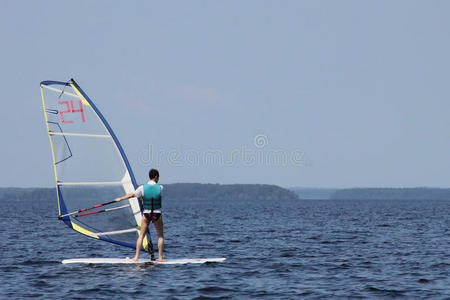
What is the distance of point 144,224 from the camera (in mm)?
16703

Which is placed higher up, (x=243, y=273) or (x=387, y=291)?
(x=243, y=273)

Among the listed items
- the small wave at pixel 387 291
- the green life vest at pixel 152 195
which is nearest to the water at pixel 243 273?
the small wave at pixel 387 291

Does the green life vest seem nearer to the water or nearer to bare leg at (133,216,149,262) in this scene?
bare leg at (133,216,149,262)

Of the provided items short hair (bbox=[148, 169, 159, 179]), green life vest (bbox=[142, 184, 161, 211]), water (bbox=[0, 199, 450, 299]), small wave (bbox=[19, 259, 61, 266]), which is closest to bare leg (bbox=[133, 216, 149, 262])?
green life vest (bbox=[142, 184, 161, 211])

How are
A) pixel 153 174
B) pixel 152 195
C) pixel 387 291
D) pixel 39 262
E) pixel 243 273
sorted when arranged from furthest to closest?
pixel 39 262 < pixel 243 273 < pixel 153 174 < pixel 152 195 < pixel 387 291

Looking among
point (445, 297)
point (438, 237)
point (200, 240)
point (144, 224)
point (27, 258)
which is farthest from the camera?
point (438, 237)

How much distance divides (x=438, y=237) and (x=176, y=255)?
50.6 ft

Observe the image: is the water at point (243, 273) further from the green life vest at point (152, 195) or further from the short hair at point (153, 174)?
the short hair at point (153, 174)

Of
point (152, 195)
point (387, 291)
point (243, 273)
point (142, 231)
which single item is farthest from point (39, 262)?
point (387, 291)

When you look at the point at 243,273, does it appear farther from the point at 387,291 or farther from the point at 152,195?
the point at 387,291

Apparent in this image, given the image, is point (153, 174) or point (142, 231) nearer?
point (153, 174)

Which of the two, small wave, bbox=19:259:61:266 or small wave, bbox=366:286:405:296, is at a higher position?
small wave, bbox=19:259:61:266

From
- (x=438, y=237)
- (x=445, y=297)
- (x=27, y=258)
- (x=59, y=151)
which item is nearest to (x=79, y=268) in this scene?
(x=59, y=151)

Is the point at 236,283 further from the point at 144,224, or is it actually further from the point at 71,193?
the point at 71,193
